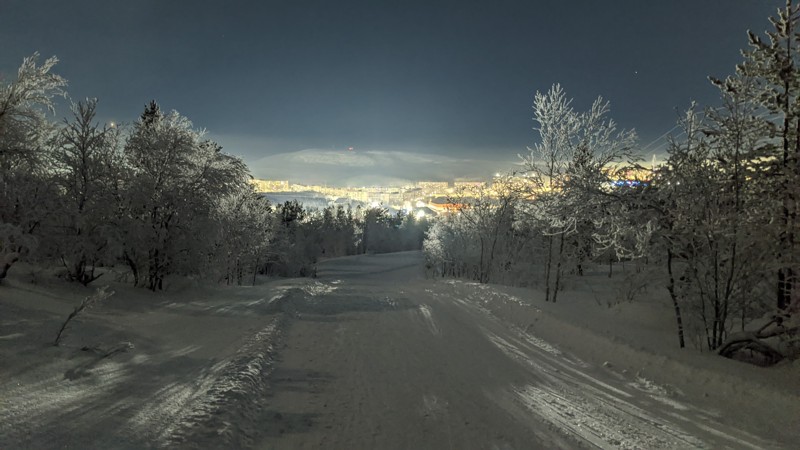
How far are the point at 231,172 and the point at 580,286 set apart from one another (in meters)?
27.7

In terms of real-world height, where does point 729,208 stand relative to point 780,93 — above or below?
below

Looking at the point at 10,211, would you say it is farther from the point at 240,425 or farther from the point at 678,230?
the point at 678,230

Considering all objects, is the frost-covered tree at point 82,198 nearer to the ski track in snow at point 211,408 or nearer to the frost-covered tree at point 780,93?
the ski track in snow at point 211,408

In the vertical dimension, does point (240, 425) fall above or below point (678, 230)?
below

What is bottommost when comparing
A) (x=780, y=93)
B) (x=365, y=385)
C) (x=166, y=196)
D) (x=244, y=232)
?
(x=365, y=385)

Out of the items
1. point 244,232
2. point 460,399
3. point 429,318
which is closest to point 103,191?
point 429,318

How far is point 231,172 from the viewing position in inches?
A: 794

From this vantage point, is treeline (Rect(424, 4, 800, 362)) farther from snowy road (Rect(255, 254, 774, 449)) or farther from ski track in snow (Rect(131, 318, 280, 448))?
ski track in snow (Rect(131, 318, 280, 448))

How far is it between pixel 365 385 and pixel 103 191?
13311 mm

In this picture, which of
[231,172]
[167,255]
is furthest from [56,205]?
[231,172]

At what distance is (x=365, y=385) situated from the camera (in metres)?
7.36

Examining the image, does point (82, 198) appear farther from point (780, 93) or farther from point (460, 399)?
point (780, 93)

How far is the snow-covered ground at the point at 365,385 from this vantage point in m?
5.36

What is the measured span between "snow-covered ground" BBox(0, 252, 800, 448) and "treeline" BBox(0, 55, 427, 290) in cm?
191
